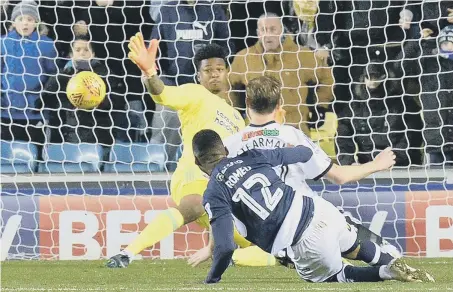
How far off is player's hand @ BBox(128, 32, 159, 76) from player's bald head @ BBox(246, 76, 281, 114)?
142cm

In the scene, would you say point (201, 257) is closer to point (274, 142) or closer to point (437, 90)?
point (274, 142)

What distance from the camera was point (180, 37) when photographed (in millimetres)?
10664

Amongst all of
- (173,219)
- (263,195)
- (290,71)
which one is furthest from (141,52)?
(290,71)

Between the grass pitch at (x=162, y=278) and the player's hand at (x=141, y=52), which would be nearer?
the grass pitch at (x=162, y=278)

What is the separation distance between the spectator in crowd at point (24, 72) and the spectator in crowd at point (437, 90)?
3434 millimetres

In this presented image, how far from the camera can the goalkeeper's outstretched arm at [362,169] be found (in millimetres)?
6191

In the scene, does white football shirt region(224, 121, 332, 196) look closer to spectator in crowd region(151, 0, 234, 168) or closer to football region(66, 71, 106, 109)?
football region(66, 71, 106, 109)

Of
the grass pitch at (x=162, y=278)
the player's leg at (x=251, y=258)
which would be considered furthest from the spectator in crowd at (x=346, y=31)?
the grass pitch at (x=162, y=278)

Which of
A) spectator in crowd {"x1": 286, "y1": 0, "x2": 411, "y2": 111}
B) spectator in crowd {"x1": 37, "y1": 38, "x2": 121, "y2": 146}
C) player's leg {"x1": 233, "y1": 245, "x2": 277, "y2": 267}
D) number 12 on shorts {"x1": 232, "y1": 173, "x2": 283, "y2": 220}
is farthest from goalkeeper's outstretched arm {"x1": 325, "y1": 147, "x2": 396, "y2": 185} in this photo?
spectator in crowd {"x1": 37, "y1": 38, "x2": 121, "y2": 146}

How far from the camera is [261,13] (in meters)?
10.9

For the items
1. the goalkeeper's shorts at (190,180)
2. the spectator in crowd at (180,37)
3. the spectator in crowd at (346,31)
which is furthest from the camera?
the spectator in crowd at (180,37)

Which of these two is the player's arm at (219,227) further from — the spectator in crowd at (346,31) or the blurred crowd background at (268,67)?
the spectator in crowd at (346,31)

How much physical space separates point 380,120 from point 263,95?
13.7 feet

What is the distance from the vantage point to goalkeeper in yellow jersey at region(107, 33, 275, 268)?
8438 mm
